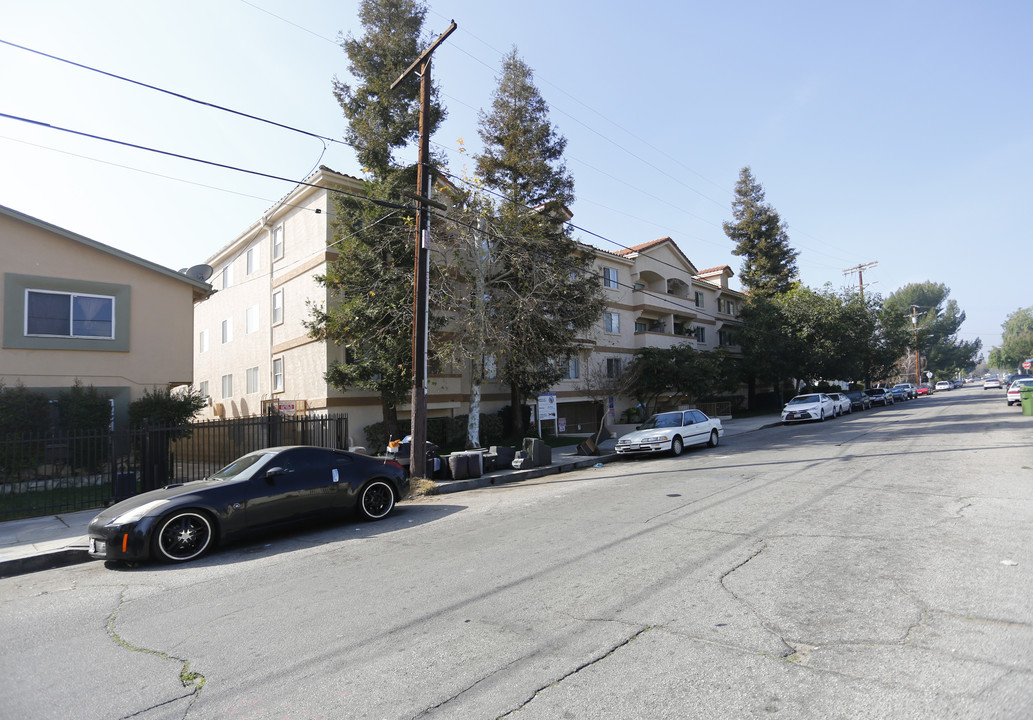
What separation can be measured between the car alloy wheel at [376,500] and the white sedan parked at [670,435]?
920 centimetres

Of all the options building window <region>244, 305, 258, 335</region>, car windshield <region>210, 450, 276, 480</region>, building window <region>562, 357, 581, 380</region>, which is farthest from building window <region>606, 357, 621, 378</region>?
car windshield <region>210, 450, 276, 480</region>

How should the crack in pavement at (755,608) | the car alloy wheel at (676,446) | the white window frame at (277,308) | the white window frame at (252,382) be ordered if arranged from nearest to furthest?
1. the crack in pavement at (755,608)
2. the car alloy wheel at (676,446)
3. the white window frame at (277,308)
4. the white window frame at (252,382)

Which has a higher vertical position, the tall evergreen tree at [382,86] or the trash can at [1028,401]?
the tall evergreen tree at [382,86]

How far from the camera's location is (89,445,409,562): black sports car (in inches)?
283

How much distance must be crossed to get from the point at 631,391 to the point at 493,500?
746 inches

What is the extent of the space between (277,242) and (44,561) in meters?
17.5

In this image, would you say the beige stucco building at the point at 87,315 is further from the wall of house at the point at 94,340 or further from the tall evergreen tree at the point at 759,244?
the tall evergreen tree at the point at 759,244

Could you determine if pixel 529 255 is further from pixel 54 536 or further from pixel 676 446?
pixel 54 536

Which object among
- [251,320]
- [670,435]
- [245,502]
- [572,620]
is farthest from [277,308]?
[572,620]

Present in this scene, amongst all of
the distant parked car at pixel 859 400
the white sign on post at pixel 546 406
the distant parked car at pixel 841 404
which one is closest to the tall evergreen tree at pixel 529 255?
the white sign on post at pixel 546 406

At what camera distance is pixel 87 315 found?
1596 cm

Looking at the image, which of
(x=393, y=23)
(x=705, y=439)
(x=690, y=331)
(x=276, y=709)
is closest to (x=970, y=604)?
(x=276, y=709)

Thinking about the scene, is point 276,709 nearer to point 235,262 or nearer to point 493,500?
point 493,500

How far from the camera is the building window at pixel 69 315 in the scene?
15180 millimetres
